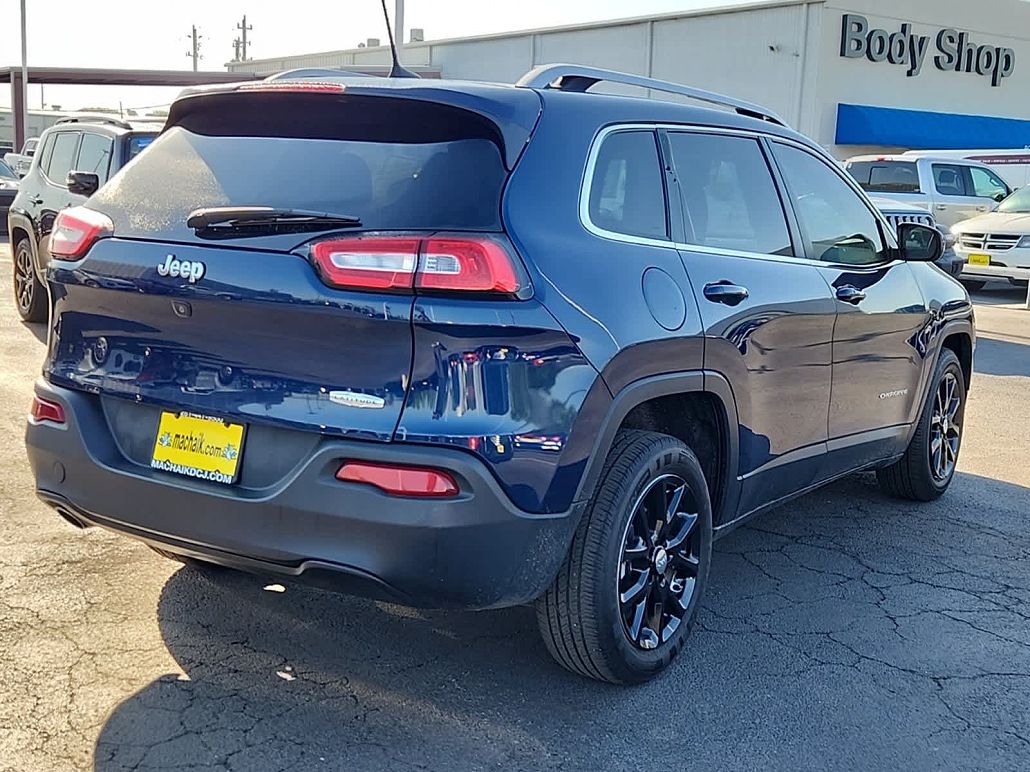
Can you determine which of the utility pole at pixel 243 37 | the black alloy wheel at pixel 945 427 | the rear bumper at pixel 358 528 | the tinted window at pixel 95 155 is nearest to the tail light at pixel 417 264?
the rear bumper at pixel 358 528

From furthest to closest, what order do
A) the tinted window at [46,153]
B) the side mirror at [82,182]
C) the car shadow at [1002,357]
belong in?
the tinted window at [46,153] < the car shadow at [1002,357] < the side mirror at [82,182]

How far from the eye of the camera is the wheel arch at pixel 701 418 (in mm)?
3516

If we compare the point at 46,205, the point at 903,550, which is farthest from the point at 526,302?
the point at 46,205

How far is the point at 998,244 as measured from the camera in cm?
1598

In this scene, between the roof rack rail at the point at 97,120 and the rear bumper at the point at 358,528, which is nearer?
the rear bumper at the point at 358,528

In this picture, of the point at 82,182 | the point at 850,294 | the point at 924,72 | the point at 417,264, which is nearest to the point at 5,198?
the point at 82,182

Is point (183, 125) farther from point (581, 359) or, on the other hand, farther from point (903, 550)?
point (903, 550)

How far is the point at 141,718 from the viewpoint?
3.22 m

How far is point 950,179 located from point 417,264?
1768 cm

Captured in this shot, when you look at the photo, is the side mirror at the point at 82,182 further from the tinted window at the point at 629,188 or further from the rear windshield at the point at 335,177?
the tinted window at the point at 629,188

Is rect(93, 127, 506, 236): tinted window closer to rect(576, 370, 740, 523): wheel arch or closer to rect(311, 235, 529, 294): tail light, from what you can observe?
rect(311, 235, 529, 294): tail light

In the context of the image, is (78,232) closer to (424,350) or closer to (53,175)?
(424,350)

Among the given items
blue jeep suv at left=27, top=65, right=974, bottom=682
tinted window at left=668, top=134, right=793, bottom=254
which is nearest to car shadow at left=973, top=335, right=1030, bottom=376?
tinted window at left=668, top=134, right=793, bottom=254

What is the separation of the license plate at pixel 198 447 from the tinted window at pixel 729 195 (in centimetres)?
165
